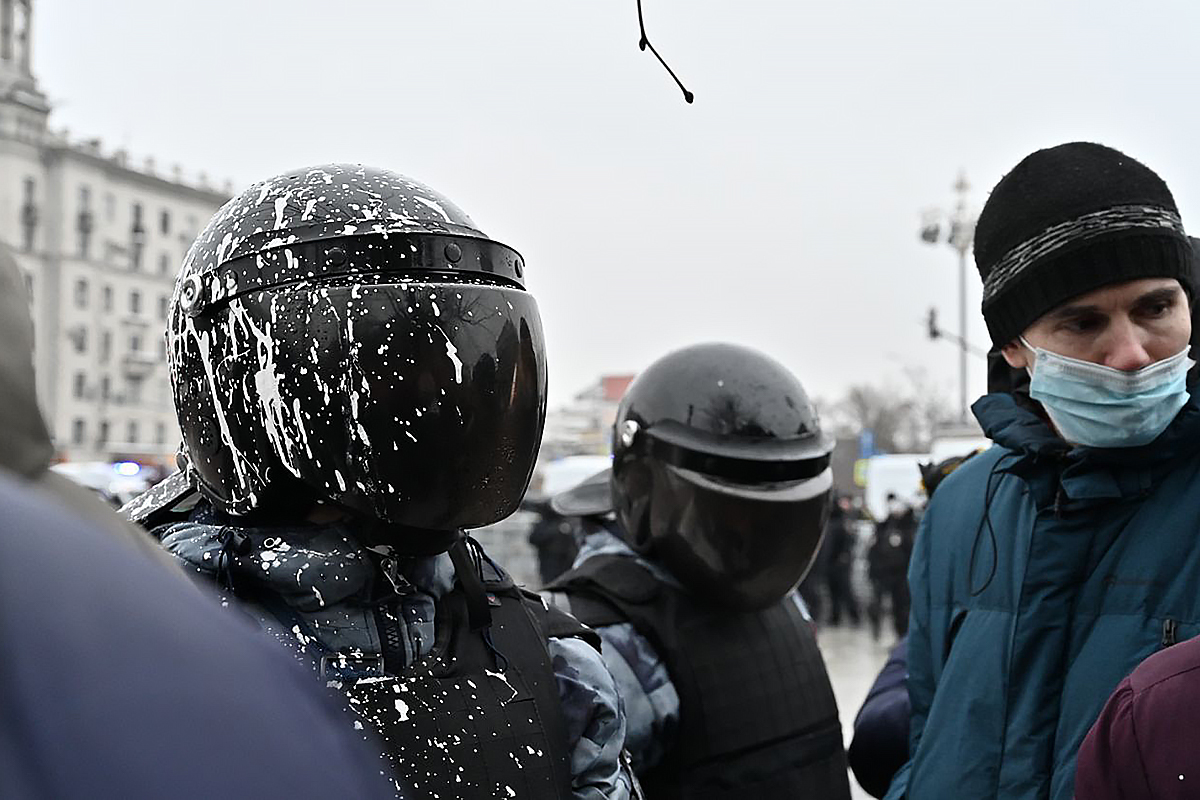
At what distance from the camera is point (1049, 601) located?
6.41 feet

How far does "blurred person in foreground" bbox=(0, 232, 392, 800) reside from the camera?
17.0 inches

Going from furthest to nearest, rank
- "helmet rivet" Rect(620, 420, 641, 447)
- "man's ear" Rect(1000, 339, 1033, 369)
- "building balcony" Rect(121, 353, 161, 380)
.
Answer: "building balcony" Rect(121, 353, 161, 380) < "helmet rivet" Rect(620, 420, 641, 447) < "man's ear" Rect(1000, 339, 1033, 369)

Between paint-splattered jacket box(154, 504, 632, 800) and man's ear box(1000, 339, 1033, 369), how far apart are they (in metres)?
1.03

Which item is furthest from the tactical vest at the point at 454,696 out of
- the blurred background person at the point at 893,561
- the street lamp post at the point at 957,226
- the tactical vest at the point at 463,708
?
the street lamp post at the point at 957,226

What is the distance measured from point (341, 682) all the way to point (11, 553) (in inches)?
47.0

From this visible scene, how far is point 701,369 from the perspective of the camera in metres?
3.02

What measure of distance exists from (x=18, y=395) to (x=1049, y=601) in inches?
66.9

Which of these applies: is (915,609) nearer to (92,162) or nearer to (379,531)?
(379,531)

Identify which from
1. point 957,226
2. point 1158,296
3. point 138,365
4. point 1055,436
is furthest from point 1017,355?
point 138,365

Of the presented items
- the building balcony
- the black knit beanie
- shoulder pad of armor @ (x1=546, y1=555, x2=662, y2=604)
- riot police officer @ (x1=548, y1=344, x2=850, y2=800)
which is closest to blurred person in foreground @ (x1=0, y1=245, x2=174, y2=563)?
the black knit beanie

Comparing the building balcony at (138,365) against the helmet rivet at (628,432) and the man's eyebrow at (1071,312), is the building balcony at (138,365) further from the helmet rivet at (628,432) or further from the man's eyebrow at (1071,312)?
the man's eyebrow at (1071,312)

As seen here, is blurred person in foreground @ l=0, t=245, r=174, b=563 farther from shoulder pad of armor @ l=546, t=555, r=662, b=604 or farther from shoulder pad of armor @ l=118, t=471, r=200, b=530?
shoulder pad of armor @ l=546, t=555, r=662, b=604

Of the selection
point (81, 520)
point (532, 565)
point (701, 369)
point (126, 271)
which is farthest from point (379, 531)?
point (126, 271)

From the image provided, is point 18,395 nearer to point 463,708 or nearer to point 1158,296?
point 463,708
